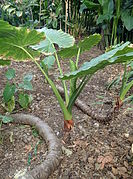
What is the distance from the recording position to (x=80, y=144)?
4.21ft

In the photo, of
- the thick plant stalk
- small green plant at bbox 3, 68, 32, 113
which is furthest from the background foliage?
the thick plant stalk

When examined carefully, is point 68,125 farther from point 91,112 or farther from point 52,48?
point 52,48

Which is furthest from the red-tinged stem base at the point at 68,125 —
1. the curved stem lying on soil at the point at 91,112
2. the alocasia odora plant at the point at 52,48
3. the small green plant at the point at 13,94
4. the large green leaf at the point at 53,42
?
the large green leaf at the point at 53,42

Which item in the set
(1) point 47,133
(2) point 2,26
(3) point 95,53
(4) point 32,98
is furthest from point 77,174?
(3) point 95,53

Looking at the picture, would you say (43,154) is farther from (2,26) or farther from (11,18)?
(11,18)

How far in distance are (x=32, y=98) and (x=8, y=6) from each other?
168cm

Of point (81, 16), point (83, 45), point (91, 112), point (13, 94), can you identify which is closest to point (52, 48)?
point (83, 45)

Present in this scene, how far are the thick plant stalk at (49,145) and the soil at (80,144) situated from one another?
0.05m

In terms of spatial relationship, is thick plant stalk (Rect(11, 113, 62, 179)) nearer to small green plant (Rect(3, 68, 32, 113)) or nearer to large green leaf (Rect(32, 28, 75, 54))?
small green plant (Rect(3, 68, 32, 113))

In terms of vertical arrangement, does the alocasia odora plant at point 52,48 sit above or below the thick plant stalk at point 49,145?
above

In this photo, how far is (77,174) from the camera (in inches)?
44.0

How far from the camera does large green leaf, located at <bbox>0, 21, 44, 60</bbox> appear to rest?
104 cm

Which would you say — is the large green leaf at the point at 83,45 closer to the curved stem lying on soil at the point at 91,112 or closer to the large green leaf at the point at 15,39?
the large green leaf at the point at 15,39

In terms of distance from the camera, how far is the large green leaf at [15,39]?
1042mm
